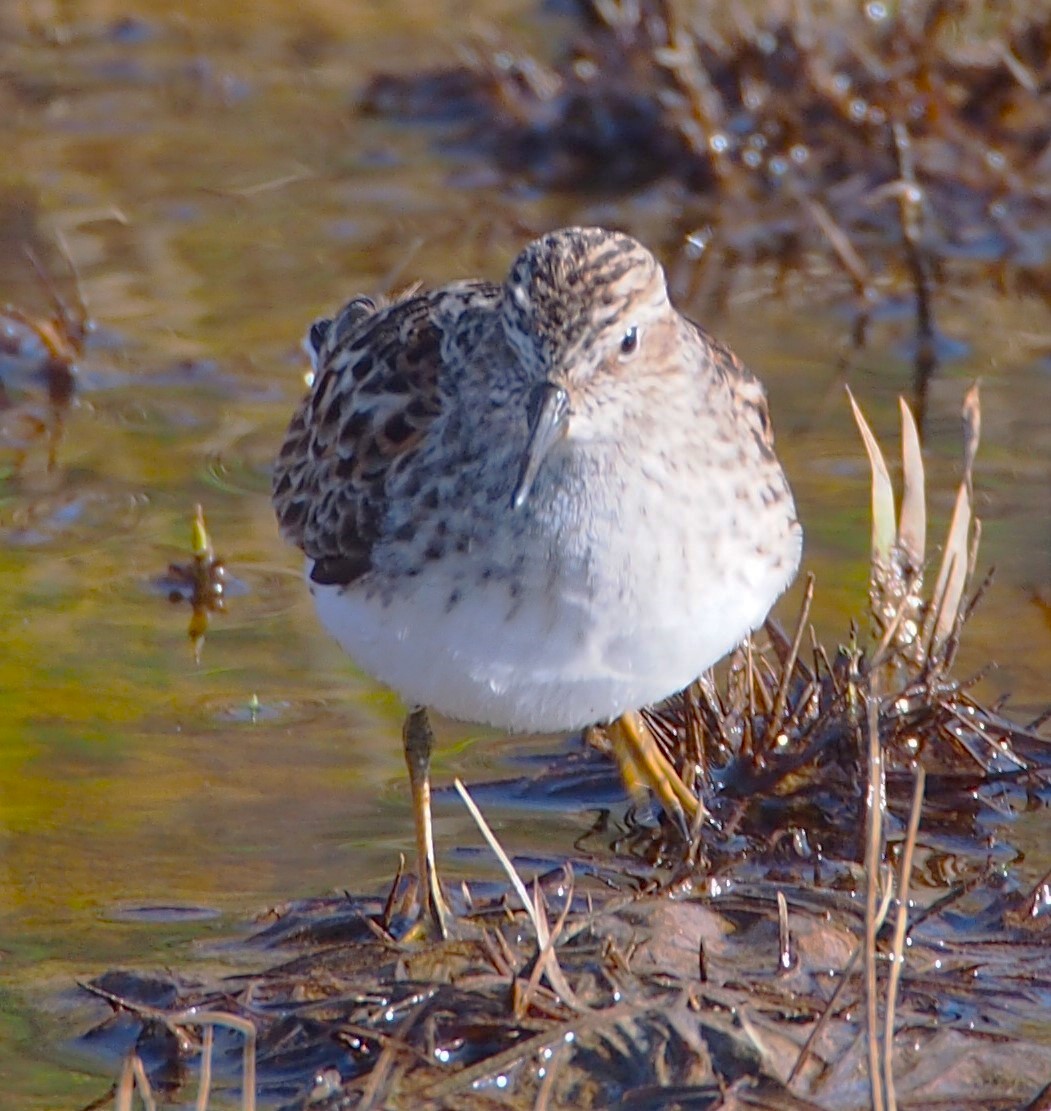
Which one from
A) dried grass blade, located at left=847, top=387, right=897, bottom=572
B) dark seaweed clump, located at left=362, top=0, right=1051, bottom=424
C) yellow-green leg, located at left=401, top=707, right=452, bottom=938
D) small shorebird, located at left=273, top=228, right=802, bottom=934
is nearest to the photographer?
small shorebird, located at left=273, top=228, right=802, bottom=934

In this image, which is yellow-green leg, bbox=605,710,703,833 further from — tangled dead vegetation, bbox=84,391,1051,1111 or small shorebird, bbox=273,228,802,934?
small shorebird, bbox=273,228,802,934

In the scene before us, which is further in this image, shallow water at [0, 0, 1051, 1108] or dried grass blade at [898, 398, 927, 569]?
dried grass blade at [898, 398, 927, 569]

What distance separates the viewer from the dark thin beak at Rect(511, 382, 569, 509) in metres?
4.62

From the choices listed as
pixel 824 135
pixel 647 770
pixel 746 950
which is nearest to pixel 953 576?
pixel 647 770

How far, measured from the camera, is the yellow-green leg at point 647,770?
5.87 meters

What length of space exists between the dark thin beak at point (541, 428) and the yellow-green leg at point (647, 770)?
50.3 inches

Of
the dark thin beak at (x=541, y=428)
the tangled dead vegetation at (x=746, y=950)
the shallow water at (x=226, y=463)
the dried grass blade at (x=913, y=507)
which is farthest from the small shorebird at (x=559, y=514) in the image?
the dried grass blade at (x=913, y=507)

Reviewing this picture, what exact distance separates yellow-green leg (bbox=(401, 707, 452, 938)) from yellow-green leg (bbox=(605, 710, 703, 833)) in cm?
53

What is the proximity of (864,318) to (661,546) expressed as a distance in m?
4.67

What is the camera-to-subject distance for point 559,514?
4867 mm

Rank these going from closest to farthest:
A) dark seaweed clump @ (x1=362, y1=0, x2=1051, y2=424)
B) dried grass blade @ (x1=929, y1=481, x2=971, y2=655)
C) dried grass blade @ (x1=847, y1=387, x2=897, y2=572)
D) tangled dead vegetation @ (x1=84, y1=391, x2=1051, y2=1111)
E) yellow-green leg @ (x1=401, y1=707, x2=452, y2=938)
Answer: tangled dead vegetation @ (x1=84, y1=391, x2=1051, y2=1111), yellow-green leg @ (x1=401, y1=707, x2=452, y2=938), dried grass blade @ (x1=929, y1=481, x2=971, y2=655), dried grass blade @ (x1=847, y1=387, x2=897, y2=572), dark seaweed clump @ (x1=362, y1=0, x2=1051, y2=424)

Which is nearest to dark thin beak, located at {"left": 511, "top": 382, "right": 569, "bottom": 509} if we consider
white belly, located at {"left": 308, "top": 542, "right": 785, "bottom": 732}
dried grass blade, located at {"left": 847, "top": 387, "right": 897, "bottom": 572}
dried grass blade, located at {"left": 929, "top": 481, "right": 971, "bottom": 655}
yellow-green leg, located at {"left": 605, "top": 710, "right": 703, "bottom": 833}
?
Result: white belly, located at {"left": 308, "top": 542, "right": 785, "bottom": 732}

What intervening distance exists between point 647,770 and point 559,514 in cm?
129

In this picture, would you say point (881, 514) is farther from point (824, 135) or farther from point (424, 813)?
point (824, 135)
